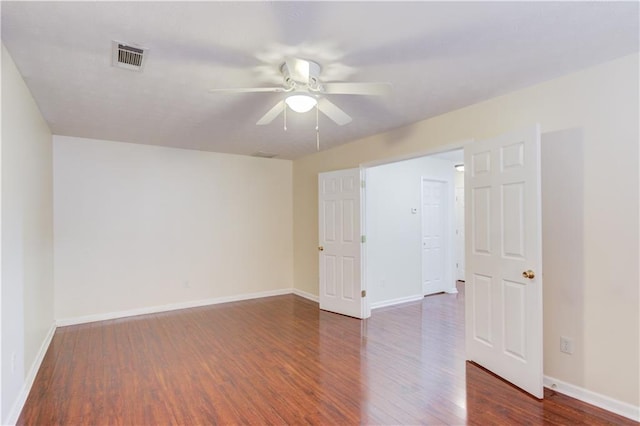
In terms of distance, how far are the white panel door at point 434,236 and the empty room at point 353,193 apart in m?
1.56

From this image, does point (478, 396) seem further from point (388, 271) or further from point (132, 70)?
point (132, 70)

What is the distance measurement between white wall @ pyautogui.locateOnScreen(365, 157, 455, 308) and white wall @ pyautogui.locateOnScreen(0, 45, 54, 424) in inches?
150

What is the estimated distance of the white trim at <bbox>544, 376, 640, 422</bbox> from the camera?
2.35 meters

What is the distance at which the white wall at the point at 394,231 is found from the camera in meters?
5.32

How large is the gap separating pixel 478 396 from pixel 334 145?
372cm

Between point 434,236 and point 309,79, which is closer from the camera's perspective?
point 309,79

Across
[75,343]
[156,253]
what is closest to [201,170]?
[156,253]

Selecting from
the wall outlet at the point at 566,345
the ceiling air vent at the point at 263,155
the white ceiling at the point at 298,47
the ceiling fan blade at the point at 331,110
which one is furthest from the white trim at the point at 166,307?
the wall outlet at the point at 566,345

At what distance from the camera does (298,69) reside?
7.21 ft

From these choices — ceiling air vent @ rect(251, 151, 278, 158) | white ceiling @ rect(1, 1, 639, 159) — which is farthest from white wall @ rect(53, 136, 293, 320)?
white ceiling @ rect(1, 1, 639, 159)

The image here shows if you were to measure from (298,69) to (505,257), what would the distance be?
7.46 feet

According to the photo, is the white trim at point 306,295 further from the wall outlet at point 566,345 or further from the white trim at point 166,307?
the wall outlet at point 566,345

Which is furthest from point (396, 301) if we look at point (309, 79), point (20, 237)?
point (20, 237)

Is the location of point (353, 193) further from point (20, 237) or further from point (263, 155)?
point (20, 237)
